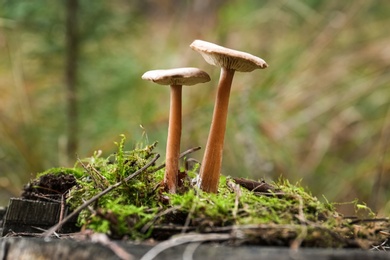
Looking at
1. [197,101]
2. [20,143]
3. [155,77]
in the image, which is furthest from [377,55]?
[155,77]

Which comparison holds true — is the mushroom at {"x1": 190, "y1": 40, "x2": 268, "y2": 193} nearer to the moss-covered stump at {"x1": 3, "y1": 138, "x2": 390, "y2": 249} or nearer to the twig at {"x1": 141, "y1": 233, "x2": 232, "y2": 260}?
the moss-covered stump at {"x1": 3, "y1": 138, "x2": 390, "y2": 249}

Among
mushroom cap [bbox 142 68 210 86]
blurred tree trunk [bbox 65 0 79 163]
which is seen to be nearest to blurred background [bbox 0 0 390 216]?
blurred tree trunk [bbox 65 0 79 163]

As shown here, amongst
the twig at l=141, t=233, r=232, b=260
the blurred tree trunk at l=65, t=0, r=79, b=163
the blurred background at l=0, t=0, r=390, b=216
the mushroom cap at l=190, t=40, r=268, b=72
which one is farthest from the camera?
the blurred background at l=0, t=0, r=390, b=216

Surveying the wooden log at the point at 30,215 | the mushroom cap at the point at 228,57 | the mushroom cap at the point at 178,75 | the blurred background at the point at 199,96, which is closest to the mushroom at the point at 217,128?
the mushroom cap at the point at 228,57

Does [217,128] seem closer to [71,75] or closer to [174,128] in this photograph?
[174,128]

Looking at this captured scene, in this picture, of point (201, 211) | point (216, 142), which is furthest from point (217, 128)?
point (201, 211)

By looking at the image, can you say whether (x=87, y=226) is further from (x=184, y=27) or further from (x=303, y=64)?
(x=184, y=27)
